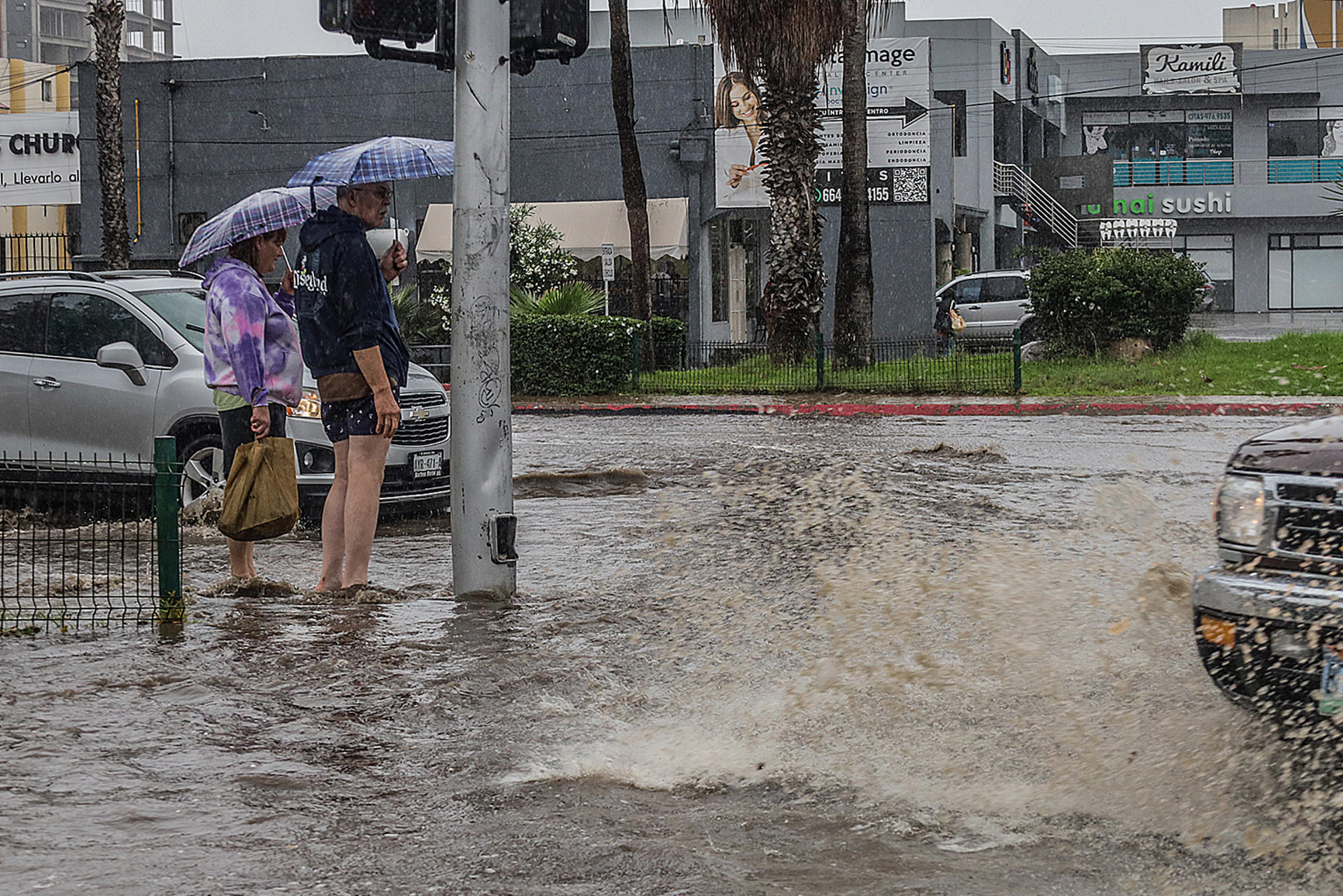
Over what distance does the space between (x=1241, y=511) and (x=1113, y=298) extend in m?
20.4

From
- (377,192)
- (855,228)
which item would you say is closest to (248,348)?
(377,192)

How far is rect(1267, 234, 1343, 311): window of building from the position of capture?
193 ft

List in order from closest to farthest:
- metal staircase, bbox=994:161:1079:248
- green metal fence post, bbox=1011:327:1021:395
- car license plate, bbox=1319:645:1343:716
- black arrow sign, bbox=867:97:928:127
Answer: car license plate, bbox=1319:645:1343:716 < green metal fence post, bbox=1011:327:1021:395 < black arrow sign, bbox=867:97:928:127 < metal staircase, bbox=994:161:1079:248

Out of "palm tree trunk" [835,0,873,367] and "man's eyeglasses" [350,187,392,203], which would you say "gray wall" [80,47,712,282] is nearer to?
"palm tree trunk" [835,0,873,367]

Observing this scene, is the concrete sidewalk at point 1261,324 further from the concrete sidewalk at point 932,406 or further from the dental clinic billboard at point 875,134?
the dental clinic billboard at point 875,134

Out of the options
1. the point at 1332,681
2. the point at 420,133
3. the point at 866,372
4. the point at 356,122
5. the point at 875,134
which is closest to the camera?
the point at 1332,681

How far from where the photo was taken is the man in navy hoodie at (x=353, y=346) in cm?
688

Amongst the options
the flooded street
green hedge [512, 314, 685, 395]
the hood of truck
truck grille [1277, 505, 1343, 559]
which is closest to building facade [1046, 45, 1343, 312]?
green hedge [512, 314, 685, 395]

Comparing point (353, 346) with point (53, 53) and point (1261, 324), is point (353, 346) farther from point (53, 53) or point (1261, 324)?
point (53, 53)

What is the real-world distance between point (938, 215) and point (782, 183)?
1249 centimetres

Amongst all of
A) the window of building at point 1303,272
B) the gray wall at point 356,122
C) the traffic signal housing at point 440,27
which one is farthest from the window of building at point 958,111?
the traffic signal housing at point 440,27

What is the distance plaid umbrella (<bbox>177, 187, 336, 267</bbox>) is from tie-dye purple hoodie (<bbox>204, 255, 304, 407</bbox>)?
0.12 meters

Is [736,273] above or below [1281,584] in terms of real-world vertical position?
above

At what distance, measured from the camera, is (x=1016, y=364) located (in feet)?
71.9
